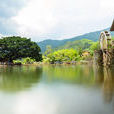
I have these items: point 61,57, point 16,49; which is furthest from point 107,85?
point 61,57

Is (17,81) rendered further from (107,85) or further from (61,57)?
(61,57)

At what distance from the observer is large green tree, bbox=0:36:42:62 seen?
131 ft

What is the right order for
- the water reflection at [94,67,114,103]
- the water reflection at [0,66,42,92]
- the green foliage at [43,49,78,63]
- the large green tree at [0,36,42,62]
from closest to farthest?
1. the water reflection at [94,67,114,103]
2. the water reflection at [0,66,42,92]
3. the large green tree at [0,36,42,62]
4. the green foliage at [43,49,78,63]

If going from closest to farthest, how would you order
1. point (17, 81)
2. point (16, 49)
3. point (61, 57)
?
point (17, 81) < point (16, 49) < point (61, 57)

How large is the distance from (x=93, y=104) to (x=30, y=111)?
5.21ft

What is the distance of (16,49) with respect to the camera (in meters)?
40.3

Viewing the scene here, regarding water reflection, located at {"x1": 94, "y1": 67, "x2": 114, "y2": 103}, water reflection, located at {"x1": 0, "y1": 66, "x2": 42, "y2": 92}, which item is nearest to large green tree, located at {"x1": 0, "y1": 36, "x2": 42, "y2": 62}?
water reflection, located at {"x1": 0, "y1": 66, "x2": 42, "y2": 92}

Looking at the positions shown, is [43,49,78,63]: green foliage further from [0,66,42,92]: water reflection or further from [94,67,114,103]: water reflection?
[94,67,114,103]: water reflection

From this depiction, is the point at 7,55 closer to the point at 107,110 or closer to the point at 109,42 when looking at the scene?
the point at 109,42

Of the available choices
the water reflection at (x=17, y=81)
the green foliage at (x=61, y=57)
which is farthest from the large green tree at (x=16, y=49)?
the water reflection at (x=17, y=81)

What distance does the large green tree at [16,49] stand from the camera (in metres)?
39.8

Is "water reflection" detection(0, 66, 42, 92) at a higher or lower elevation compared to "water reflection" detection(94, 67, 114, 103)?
higher

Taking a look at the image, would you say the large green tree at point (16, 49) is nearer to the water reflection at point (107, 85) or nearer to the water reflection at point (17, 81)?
the water reflection at point (17, 81)

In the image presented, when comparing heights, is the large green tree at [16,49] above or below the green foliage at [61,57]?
above
